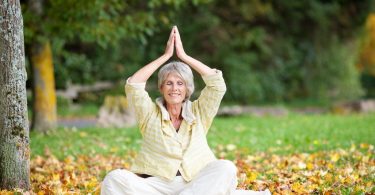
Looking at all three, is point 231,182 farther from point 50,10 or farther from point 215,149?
point 50,10

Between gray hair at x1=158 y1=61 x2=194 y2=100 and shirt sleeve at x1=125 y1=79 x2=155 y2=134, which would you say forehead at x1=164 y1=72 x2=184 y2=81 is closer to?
gray hair at x1=158 y1=61 x2=194 y2=100

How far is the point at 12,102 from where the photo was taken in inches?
193

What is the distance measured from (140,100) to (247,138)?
5457mm

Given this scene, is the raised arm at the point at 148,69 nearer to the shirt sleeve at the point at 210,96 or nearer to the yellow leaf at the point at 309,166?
the shirt sleeve at the point at 210,96

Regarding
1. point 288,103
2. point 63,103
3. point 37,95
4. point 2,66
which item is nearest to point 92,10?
point 37,95

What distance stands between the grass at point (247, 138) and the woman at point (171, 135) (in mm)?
3570

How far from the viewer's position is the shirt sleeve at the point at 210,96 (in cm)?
441

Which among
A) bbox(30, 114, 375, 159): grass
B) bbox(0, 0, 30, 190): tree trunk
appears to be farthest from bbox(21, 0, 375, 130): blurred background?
bbox(0, 0, 30, 190): tree trunk

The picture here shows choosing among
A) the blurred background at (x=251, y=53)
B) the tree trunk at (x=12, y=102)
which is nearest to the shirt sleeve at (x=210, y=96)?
the tree trunk at (x=12, y=102)

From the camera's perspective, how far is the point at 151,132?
4.39 meters

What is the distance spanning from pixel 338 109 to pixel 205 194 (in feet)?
45.0

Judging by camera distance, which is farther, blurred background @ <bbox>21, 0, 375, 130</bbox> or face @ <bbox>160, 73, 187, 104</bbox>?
blurred background @ <bbox>21, 0, 375, 130</bbox>

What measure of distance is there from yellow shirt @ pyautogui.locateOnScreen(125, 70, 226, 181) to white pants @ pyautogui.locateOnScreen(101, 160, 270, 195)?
92mm

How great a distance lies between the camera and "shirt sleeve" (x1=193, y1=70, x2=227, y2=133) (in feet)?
14.5
